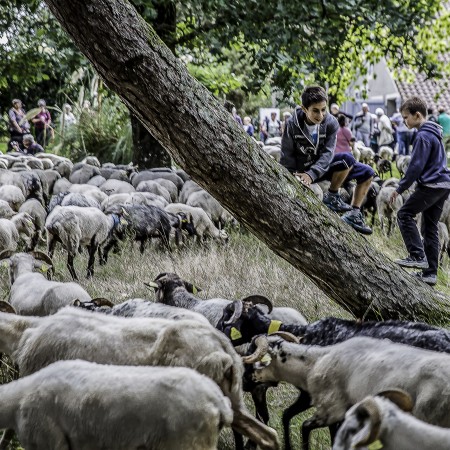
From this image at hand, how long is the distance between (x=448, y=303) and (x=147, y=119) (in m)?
3.00

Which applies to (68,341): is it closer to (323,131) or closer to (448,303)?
(448,303)

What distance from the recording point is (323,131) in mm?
9336

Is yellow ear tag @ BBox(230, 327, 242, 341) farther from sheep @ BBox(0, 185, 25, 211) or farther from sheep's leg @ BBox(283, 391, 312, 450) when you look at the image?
sheep @ BBox(0, 185, 25, 211)

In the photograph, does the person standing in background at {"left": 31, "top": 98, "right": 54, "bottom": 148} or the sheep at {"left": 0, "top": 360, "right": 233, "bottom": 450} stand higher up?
the sheep at {"left": 0, "top": 360, "right": 233, "bottom": 450}

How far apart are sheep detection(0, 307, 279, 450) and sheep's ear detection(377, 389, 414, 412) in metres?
0.81

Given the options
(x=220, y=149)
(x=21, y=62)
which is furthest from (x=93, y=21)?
(x=21, y=62)

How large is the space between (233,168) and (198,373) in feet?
8.51

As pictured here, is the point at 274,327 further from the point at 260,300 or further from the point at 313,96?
the point at 313,96

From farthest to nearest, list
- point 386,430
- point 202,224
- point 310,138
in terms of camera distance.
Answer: point 202,224, point 310,138, point 386,430

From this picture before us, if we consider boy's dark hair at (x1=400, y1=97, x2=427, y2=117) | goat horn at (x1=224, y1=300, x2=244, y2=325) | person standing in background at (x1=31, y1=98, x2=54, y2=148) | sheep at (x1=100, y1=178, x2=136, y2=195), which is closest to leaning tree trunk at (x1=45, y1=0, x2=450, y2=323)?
goat horn at (x1=224, y1=300, x2=244, y2=325)

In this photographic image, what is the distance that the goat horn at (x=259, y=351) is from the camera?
6.04 m

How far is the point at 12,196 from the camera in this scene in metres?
15.2

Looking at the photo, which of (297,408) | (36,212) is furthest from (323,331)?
(36,212)

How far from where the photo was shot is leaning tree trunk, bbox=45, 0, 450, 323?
685cm
